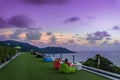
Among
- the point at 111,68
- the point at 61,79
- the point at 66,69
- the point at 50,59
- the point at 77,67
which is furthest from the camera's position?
the point at 111,68

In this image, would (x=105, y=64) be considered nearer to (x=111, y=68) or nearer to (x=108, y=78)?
(x=111, y=68)

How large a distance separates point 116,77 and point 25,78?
516 centimetres

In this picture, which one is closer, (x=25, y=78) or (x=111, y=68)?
(x=25, y=78)

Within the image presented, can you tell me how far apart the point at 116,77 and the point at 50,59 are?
17.5 meters

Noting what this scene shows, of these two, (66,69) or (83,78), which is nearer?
(83,78)

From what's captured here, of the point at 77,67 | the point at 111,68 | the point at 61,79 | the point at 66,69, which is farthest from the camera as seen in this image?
the point at 111,68

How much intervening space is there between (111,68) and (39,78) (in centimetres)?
2921

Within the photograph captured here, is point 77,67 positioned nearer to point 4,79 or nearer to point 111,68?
point 4,79

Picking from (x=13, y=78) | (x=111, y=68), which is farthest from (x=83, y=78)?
(x=111, y=68)

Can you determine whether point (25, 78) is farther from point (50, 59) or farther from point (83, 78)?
point (50, 59)

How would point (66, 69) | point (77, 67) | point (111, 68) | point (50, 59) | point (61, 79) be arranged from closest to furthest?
point (61, 79)
point (66, 69)
point (77, 67)
point (50, 59)
point (111, 68)

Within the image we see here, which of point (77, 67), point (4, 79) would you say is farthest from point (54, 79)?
point (77, 67)

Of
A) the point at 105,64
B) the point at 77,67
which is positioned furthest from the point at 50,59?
the point at 105,64

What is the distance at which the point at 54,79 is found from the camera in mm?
15242
